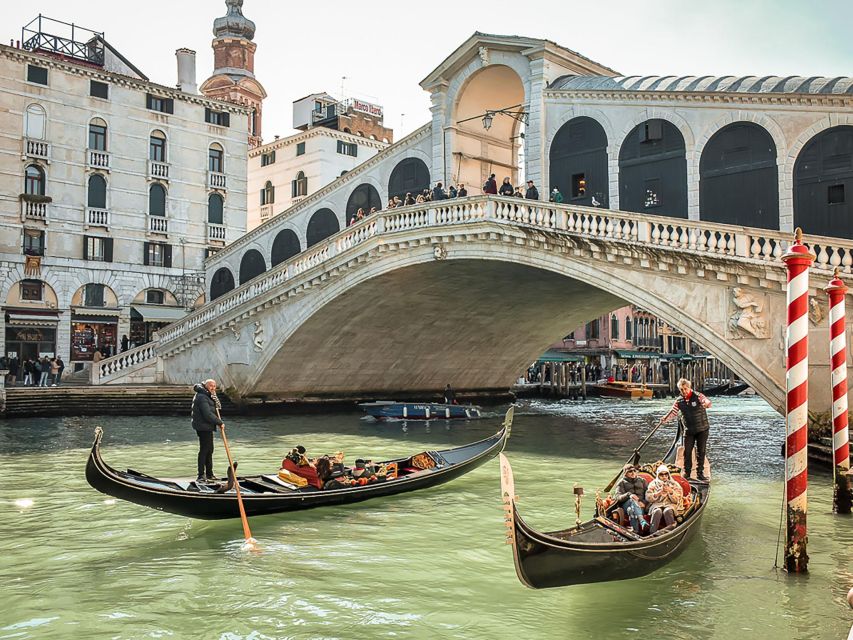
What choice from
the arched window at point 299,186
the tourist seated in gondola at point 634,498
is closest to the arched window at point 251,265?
the arched window at point 299,186

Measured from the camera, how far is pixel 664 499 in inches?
265

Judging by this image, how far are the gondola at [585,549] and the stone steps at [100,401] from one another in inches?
626

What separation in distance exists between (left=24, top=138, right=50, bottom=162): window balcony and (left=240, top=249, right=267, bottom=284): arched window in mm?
6436

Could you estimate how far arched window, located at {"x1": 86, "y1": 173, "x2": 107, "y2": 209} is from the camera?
24.9m

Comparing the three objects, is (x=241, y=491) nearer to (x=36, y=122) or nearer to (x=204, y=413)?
(x=204, y=413)

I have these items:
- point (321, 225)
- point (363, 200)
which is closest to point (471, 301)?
point (363, 200)

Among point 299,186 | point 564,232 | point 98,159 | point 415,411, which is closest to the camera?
point 564,232

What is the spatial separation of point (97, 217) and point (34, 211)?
5.98 ft

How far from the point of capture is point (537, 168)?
17828 mm

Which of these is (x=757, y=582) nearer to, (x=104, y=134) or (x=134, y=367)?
(x=134, y=367)

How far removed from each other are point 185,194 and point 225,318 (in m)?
7.90

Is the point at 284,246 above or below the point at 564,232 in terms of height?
above

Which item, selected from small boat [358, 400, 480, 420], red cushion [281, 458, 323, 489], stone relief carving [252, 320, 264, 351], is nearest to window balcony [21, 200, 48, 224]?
A: stone relief carving [252, 320, 264, 351]

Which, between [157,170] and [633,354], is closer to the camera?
[157,170]
